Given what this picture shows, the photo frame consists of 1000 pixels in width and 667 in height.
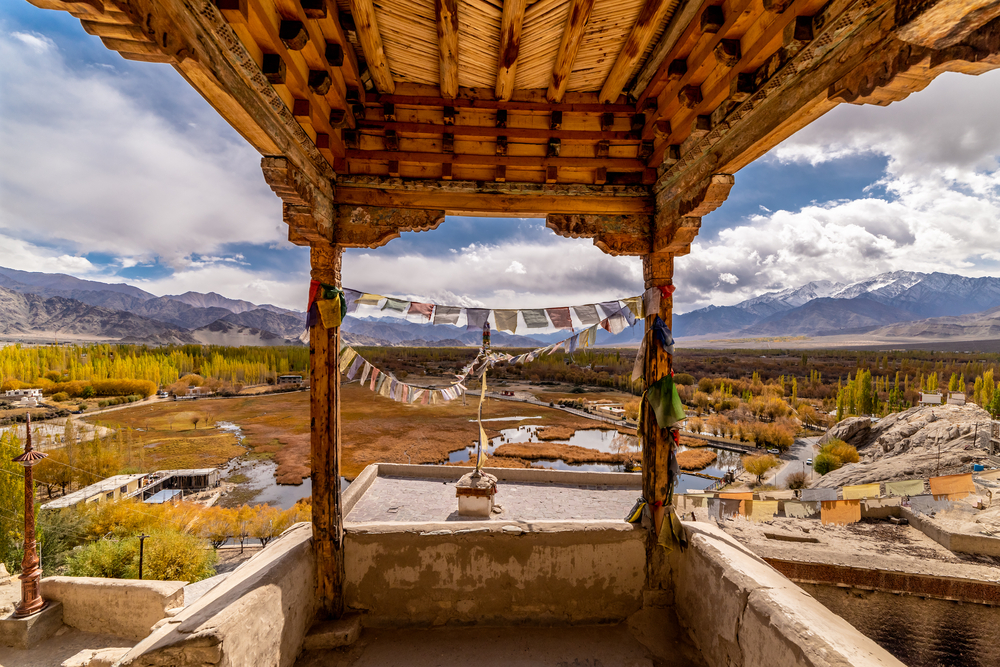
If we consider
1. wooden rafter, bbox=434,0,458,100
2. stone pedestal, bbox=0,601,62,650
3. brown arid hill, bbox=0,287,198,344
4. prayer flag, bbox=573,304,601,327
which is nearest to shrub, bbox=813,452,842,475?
prayer flag, bbox=573,304,601,327

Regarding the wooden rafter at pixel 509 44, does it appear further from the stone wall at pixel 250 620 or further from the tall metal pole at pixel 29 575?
the tall metal pole at pixel 29 575

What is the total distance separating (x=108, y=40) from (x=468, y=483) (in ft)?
23.0

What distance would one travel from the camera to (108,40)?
1.82 m

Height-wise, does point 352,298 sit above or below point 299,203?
below

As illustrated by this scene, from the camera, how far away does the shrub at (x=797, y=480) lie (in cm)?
2183

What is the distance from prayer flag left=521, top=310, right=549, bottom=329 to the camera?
→ 550 cm

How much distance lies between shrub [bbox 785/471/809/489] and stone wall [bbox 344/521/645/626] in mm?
23146

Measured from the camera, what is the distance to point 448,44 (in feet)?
9.63

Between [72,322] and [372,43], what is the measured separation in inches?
8513

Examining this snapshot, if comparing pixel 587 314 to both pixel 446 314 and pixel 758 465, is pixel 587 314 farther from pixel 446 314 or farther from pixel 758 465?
pixel 758 465

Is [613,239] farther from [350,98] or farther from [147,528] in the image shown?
[147,528]

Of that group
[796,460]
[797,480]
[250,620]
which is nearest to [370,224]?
[250,620]

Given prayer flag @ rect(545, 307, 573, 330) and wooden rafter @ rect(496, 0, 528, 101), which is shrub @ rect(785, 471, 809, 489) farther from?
wooden rafter @ rect(496, 0, 528, 101)

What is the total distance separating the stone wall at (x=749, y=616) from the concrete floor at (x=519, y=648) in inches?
12.3
